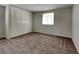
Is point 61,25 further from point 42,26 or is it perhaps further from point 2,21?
point 2,21

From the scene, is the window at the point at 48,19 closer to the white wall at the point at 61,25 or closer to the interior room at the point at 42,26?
the interior room at the point at 42,26

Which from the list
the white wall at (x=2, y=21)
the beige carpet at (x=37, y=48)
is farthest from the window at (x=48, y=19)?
the white wall at (x=2, y=21)

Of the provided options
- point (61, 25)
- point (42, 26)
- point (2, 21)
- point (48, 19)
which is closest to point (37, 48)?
point (2, 21)

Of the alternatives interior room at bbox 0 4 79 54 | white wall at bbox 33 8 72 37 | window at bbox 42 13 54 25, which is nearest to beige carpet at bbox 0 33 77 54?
interior room at bbox 0 4 79 54

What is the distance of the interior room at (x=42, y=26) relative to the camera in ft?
11.5

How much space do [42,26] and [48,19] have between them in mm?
873

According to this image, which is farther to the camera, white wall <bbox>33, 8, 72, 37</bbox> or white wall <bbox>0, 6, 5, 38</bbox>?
white wall <bbox>33, 8, 72, 37</bbox>

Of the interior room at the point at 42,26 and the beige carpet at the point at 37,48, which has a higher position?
the interior room at the point at 42,26

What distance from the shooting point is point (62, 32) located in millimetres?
5359

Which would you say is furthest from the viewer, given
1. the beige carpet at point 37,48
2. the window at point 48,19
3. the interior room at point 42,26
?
the window at point 48,19

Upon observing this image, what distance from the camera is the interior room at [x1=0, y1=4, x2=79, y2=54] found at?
138 inches

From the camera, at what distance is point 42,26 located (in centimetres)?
689

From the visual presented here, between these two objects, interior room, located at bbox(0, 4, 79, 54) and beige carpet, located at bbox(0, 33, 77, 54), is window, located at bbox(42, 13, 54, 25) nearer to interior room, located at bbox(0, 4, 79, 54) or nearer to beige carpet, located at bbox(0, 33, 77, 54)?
interior room, located at bbox(0, 4, 79, 54)
